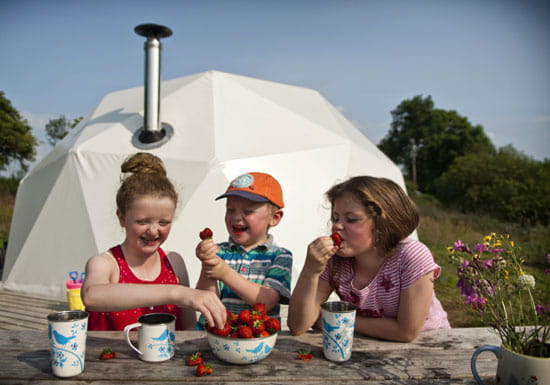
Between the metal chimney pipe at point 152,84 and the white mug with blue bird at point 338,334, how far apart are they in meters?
6.08

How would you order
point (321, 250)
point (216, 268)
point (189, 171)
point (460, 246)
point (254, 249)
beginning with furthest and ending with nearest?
point (189, 171)
point (254, 249)
point (216, 268)
point (321, 250)
point (460, 246)

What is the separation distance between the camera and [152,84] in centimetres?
712

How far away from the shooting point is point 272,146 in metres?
7.31

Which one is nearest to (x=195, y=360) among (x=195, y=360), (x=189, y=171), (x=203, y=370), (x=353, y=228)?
(x=195, y=360)

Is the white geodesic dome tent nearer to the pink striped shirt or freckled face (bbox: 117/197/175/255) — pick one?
freckled face (bbox: 117/197/175/255)

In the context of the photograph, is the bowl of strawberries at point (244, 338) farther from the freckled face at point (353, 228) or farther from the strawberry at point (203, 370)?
the freckled face at point (353, 228)

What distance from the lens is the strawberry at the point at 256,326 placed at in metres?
1.62

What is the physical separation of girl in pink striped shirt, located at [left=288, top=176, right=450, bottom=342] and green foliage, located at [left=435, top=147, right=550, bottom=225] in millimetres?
17529

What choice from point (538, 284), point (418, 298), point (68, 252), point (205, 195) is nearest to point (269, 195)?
point (418, 298)

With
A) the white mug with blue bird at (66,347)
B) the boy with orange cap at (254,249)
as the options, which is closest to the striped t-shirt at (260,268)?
the boy with orange cap at (254,249)

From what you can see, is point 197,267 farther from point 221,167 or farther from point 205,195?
point 221,167

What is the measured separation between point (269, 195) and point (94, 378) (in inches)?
52.2

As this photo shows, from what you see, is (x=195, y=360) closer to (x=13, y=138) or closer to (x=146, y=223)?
(x=146, y=223)

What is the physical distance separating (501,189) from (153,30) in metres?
A: 18.3
